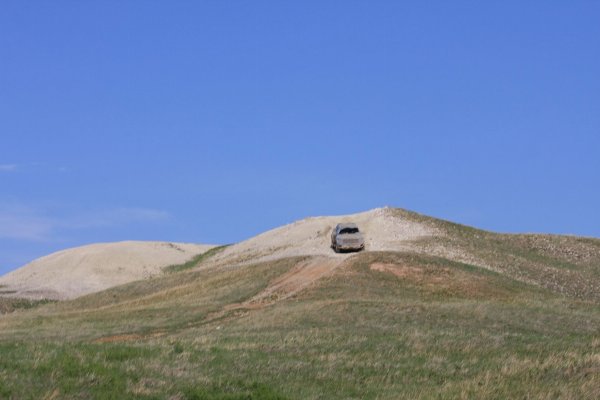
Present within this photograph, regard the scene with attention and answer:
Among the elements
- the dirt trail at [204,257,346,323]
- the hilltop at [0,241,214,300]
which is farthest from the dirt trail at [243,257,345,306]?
the hilltop at [0,241,214,300]

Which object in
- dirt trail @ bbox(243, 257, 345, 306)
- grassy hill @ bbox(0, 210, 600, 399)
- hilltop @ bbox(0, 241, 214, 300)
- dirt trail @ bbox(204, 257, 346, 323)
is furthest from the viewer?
hilltop @ bbox(0, 241, 214, 300)

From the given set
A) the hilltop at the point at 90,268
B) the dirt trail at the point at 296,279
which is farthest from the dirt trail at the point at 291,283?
the hilltop at the point at 90,268

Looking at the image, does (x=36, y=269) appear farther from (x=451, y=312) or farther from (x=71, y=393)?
(x=71, y=393)

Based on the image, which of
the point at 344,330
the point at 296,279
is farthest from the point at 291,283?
the point at 344,330

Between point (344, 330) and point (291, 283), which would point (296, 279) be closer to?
point (291, 283)

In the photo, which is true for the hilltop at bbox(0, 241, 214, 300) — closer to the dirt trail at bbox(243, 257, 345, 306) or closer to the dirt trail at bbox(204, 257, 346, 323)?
the dirt trail at bbox(243, 257, 345, 306)

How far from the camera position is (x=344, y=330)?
32.3 metres

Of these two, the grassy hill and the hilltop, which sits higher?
the hilltop

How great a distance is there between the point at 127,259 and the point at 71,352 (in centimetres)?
7324

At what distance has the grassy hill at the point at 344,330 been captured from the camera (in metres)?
19.4

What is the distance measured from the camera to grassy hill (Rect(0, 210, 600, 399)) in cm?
1941

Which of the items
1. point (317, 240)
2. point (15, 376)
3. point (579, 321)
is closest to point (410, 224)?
point (317, 240)

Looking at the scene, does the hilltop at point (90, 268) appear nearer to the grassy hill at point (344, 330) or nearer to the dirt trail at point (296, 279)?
the grassy hill at point (344, 330)

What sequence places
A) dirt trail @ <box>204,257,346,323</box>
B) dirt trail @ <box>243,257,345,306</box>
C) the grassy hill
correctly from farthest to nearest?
dirt trail @ <box>243,257,345,306</box>
dirt trail @ <box>204,257,346,323</box>
the grassy hill
